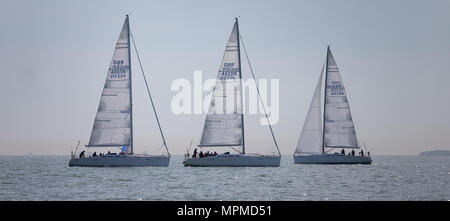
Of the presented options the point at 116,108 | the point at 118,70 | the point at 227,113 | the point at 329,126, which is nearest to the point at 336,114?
the point at 329,126

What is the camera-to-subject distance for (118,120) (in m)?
63.8

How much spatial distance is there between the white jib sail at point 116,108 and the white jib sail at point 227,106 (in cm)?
815

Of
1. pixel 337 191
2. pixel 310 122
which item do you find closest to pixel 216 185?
pixel 337 191

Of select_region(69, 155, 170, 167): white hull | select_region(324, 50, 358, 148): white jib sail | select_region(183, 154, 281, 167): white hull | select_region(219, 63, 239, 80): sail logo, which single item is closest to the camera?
select_region(69, 155, 170, 167): white hull

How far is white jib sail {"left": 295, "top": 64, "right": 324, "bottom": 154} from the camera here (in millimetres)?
76812

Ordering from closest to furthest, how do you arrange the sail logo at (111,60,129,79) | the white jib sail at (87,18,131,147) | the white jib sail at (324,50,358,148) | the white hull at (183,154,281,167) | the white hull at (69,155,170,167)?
the white hull at (69,155,170,167)
the white hull at (183,154,281,167)
the white jib sail at (87,18,131,147)
the sail logo at (111,60,129,79)
the white jib sail at (324,50,358,148)

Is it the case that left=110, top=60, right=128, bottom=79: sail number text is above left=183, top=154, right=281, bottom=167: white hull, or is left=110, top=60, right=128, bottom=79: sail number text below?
above

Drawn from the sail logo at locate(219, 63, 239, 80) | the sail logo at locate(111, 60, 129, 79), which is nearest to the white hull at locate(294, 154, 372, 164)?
the sail logo at locate(219, 63, 239, 80)

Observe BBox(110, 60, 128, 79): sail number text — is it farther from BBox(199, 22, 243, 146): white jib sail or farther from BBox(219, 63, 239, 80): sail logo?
BBox(219, 63, 239, 80): sail logo

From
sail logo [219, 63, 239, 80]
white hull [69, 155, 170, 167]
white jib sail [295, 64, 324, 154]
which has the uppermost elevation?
sail logo [219, 63, 239, 80]
